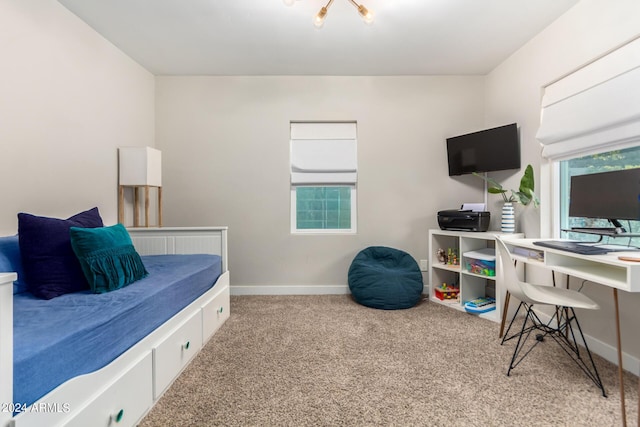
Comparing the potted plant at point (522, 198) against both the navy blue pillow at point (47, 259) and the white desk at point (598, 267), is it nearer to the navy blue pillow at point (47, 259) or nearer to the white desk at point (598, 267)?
the white desk at point (598, 267)

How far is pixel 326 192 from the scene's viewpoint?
3438mm

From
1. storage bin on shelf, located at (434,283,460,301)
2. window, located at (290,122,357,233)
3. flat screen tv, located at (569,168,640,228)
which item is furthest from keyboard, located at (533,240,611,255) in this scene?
window, located at (290,122,357,233)

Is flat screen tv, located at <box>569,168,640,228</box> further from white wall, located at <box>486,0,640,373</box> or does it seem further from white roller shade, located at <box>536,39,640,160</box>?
white wall, located at <box>486,0,640,373</box>

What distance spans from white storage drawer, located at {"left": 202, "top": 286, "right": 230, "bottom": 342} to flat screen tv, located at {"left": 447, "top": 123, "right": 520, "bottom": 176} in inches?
105

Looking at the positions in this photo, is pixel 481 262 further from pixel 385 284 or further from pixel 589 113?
pixel 589 113

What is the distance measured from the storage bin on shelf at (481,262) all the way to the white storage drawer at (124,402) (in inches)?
103

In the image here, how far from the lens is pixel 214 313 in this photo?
7.46 feet

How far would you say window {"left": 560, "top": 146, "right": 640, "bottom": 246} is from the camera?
6.06ft

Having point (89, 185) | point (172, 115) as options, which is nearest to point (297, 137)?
point (172, 115)

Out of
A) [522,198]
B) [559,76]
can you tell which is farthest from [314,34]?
[522,198]

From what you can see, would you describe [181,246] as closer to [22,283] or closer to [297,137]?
[22,283]

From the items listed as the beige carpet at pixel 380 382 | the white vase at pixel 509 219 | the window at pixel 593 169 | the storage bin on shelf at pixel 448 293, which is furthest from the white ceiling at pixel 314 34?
the beige carpet at pixel 380 382

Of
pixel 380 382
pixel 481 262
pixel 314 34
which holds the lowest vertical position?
pixel 380 382

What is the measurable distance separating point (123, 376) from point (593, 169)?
10.1ft
